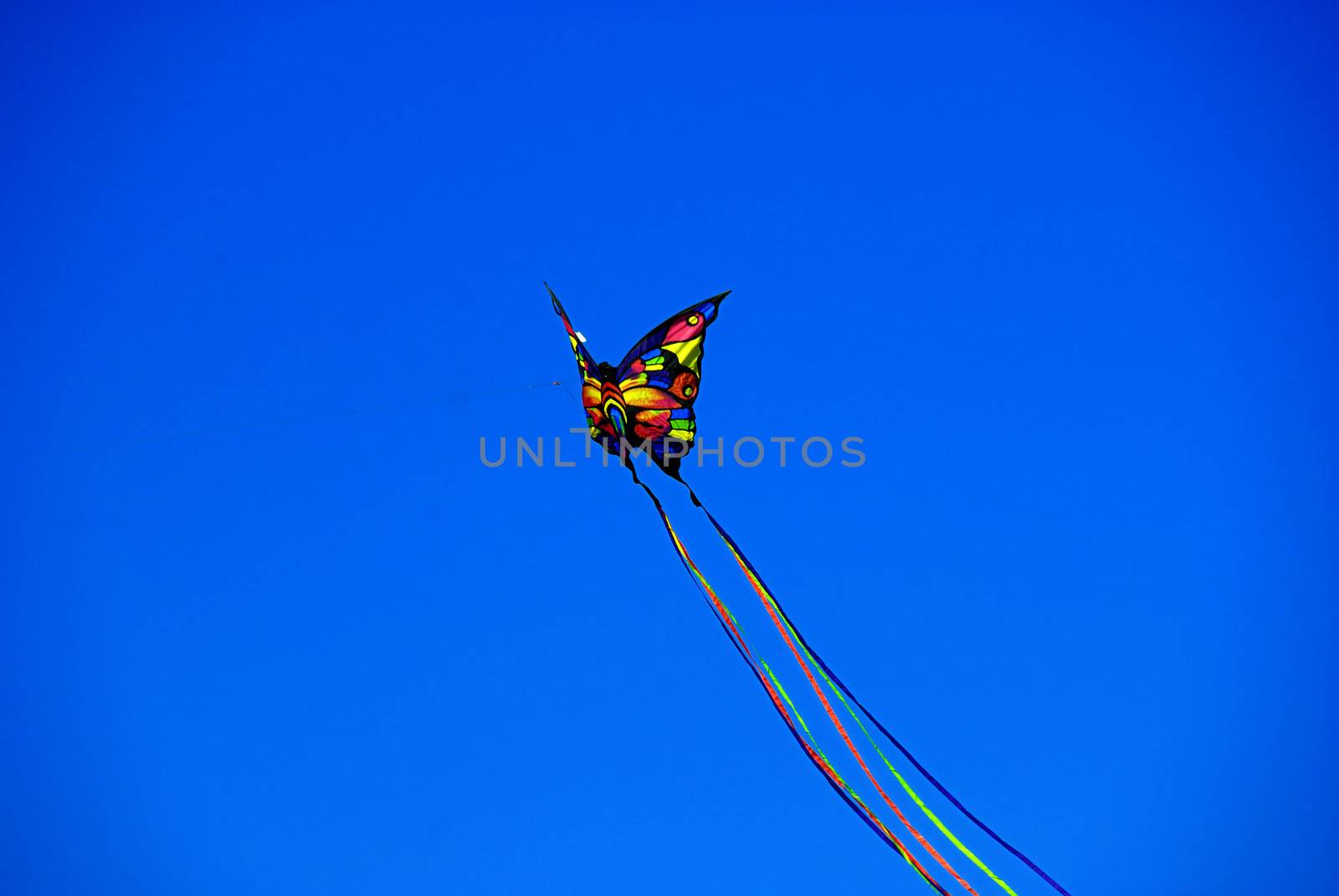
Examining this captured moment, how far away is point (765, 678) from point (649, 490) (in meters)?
0.96

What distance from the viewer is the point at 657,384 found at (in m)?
4.07

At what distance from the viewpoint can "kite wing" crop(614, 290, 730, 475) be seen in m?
3.99

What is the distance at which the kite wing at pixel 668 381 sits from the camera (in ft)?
13.1

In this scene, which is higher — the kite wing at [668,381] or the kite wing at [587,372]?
the kite wing at [587,372]

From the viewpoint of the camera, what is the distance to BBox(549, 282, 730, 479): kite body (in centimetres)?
399

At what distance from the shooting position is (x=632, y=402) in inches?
162

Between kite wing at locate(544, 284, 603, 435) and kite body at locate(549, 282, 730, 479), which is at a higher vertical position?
kite wing at locate(544, 284, 603, 435)

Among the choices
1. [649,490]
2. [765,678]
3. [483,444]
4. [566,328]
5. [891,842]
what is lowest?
[891,842]

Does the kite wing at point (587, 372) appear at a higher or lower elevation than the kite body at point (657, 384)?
higher

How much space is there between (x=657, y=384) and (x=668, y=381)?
0.05 m

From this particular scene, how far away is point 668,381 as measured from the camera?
4.07 m

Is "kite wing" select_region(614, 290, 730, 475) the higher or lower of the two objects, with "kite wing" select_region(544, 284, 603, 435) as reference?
lower

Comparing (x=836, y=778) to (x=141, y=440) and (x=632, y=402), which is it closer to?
(x=632, y=402)

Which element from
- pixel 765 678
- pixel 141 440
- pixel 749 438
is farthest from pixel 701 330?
pixel 141 440
